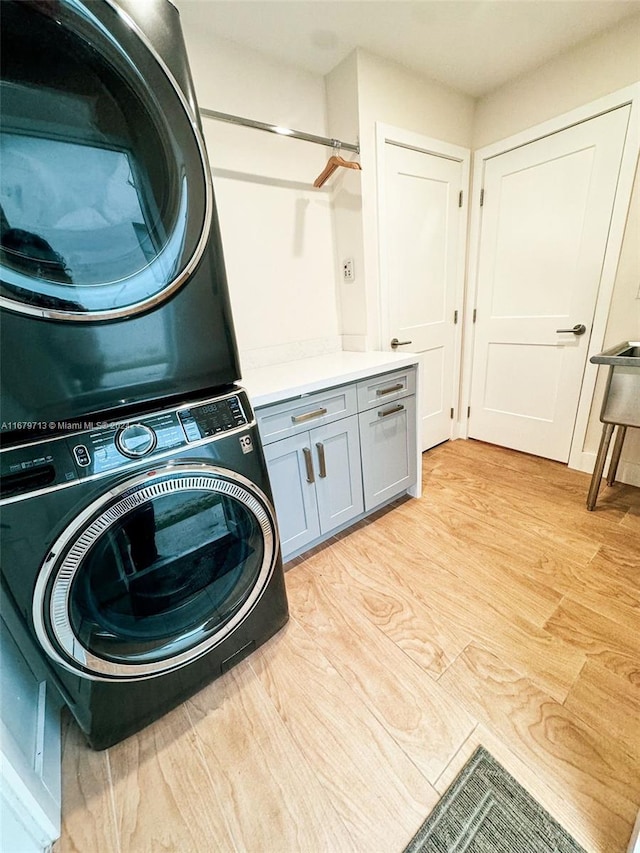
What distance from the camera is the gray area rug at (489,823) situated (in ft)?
2.47

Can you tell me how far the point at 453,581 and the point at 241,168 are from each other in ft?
7.29

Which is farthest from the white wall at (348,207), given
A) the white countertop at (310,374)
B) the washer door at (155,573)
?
the washer door at (155,573)

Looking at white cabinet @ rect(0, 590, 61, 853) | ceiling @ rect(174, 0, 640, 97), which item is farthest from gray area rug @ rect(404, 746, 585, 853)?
ceiling @ rect(174, 0, 640, 97)

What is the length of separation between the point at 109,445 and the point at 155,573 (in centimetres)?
39

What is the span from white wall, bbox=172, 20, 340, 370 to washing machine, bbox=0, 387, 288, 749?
3.38 ft

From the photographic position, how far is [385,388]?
165cm

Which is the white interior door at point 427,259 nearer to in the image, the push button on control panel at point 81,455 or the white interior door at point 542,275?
the white interior door at point 542,275

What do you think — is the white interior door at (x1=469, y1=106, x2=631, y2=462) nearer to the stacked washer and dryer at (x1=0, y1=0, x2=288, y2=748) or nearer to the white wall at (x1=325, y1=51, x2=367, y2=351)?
the white wall at (x1=325, y1=51, x2=367, y2=351)

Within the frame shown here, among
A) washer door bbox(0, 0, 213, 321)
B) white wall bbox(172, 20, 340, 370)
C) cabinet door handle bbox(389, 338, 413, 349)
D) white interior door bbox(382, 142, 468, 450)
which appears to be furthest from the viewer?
cabinet door handle bbox(389, 338, 413, 349)

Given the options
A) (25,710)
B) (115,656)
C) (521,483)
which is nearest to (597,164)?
(521,483)

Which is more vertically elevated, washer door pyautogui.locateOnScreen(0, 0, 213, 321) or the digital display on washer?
washer door pyautogui.locateOnScreen(0, 0, 213, 321)

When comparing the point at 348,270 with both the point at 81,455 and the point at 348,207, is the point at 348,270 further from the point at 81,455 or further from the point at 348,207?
the point at 81,455

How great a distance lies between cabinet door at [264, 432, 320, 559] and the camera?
4.50 ft

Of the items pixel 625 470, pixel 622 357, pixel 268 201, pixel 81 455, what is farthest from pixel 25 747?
pixel 625 470
